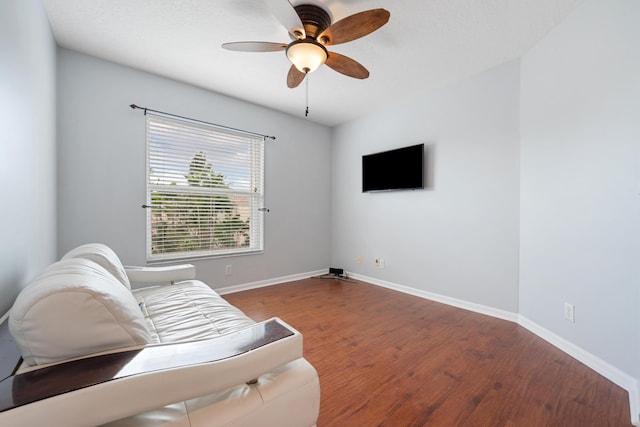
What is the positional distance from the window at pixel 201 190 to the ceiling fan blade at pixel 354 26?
195cm

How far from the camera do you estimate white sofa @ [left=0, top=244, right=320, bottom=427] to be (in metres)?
0.60

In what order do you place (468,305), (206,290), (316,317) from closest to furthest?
1. (206,290)
2. (316,317)
3. (468,305)

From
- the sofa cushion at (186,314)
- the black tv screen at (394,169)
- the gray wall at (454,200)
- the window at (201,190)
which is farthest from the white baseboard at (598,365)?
the window at (201,190)

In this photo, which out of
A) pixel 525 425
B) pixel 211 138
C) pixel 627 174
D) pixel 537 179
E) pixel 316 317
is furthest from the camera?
pixel 211 138

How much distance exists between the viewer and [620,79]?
1.62 metres

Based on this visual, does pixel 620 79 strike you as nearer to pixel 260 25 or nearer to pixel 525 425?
pixel 525 425

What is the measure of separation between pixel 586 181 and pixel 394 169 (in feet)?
6.14

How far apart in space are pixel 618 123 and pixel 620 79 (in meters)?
0.27

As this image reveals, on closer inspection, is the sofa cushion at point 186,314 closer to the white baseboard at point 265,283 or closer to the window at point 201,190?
the window at point 201,190

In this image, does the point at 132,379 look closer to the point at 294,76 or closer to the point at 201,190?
the point at 294,76

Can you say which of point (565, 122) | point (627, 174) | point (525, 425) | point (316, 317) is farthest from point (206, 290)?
point (565, 122)

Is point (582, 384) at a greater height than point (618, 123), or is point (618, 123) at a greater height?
point (618, 123)

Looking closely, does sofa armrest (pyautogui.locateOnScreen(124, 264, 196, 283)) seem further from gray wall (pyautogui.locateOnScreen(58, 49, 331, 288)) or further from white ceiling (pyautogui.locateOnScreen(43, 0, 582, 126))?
white ceiling (pyautogui.locateOnScreen(43, 0, 582, 126))

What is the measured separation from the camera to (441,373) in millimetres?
1690
